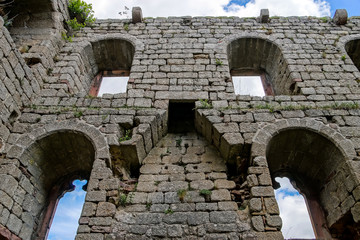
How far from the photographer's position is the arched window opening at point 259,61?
725 cm

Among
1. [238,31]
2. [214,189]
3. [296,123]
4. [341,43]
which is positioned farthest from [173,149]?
[341,43]

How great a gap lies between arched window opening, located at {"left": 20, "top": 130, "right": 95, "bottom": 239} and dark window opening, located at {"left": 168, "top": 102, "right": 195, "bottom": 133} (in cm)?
186

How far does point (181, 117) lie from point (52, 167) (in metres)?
2.91

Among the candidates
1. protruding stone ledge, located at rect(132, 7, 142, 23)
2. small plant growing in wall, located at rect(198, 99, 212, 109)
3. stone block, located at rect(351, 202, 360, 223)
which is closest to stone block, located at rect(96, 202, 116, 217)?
small plant growing in wall, located at rect(198, 99, 212, 109)

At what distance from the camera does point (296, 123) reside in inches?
199

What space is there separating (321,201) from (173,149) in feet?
10.1

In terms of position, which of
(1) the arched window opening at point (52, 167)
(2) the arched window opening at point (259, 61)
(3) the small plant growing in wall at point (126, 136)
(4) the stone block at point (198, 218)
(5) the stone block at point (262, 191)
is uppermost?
(2) the arched window opening at point (259, 61)

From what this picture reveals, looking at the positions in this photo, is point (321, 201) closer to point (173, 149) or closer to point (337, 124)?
point (337, 124)

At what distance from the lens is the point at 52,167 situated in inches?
213

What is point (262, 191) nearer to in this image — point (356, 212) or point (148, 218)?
point (356, 212)

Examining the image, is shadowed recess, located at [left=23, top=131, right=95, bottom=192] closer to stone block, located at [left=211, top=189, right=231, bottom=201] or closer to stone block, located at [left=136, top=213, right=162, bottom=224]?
stone block, located at [left=136, top=213, right=162, bottom=224]

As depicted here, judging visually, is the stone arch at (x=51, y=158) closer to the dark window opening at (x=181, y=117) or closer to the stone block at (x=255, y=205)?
the dark window opening at (x=181, y=117)

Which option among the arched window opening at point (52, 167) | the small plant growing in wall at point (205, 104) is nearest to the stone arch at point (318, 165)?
the small plant growing in wall at point (205, 104)

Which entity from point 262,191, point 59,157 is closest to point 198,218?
point 262,191
